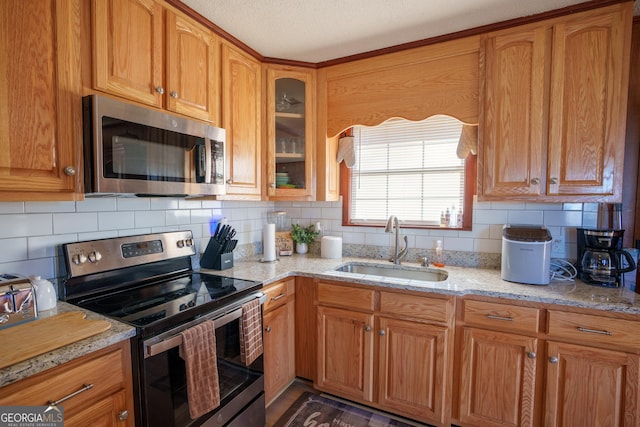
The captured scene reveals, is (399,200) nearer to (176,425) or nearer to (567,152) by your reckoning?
(567,152)

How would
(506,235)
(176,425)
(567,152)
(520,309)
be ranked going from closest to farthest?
(176,425), (520,309), (567,152), (506,235)

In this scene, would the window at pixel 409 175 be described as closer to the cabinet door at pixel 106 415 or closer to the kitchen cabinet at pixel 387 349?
the kitchen cabinet at pixel 387 349

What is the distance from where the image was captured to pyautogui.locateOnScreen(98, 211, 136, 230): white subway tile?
1.61 metres

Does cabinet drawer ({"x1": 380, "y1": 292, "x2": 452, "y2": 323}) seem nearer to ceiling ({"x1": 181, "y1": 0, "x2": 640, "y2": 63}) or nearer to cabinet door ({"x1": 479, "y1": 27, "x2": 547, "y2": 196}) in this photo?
cabinet door ({"x1": 479, "y1": 27, "x2": 547, "y2": 196})

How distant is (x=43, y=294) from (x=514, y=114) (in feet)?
8.05

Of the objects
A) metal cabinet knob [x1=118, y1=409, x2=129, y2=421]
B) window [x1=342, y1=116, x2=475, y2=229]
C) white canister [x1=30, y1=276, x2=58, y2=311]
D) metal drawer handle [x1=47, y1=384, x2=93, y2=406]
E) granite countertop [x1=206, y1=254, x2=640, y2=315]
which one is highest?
window [x1=342, y1=116, x2=475, y2=229]

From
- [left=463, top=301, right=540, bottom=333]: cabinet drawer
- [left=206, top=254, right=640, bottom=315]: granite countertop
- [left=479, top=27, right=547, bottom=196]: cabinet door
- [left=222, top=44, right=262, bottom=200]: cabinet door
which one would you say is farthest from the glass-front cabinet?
[left=463, top=301, right=540, bottom=333]: cabinet drawer

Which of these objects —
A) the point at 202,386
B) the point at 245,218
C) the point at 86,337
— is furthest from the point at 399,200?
the point at 86,337

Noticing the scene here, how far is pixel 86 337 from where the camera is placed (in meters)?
1.04

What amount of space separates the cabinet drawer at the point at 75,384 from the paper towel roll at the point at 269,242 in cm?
123

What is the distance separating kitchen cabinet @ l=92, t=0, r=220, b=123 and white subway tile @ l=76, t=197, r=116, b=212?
0.56 m

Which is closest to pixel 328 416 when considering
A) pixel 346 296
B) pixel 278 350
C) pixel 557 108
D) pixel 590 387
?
pixel 278 350

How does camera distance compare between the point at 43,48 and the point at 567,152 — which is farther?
the point at 567,152

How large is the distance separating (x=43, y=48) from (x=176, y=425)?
153 centimetres
